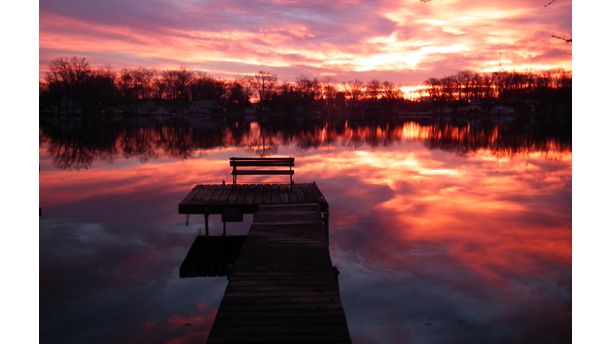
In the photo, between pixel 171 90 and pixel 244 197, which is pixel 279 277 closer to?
pixel 244 197

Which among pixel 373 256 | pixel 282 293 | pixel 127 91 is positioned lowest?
pixel 373 256

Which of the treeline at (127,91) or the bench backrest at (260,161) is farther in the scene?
the treeline at (127,91)

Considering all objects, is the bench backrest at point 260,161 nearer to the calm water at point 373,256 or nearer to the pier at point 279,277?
the pier at point 279,277

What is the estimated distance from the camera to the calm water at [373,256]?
8.59 m

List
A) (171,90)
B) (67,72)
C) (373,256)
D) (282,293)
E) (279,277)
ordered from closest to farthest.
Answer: (282,293) → (279,277) → (373,256) → (67,72) → (171,90)

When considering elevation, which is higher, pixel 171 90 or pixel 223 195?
pixel 171 90

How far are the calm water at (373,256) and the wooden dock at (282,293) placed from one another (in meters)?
1.17

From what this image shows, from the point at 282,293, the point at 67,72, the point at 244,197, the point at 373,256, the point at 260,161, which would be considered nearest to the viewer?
the point at 282,293

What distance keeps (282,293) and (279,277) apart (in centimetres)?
77

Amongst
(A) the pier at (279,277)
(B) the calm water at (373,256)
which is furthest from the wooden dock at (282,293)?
(B) the calm water at (373,256)

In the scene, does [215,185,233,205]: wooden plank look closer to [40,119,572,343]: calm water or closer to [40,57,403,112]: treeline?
[40,119,572,343]: calm water

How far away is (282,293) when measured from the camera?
7.60 m

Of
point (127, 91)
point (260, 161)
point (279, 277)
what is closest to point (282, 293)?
point (279, 277)
